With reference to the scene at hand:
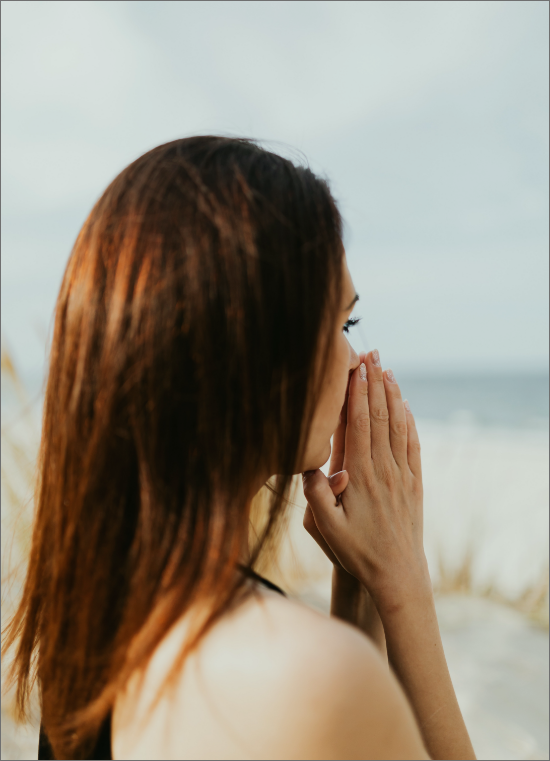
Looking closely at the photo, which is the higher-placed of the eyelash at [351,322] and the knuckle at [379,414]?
the eyelash at [351,322]

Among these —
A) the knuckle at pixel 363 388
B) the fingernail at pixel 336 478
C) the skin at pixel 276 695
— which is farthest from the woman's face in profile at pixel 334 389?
the knuckle at pixel 363 388

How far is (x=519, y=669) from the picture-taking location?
3652mm

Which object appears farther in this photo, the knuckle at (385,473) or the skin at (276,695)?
the knuckle at (385,473)

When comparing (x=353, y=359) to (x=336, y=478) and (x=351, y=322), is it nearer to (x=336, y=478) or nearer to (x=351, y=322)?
(x=351, y=322)

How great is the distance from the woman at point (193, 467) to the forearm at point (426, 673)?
1.73 ft

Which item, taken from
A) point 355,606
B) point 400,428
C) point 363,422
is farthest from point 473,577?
point 363,422

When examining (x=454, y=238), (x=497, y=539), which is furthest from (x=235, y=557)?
(x=454, y=238)

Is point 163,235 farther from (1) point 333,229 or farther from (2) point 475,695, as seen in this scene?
(2) point 475,695

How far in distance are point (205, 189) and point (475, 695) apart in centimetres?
379

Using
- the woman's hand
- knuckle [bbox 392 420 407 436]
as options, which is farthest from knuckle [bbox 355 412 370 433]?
knuckle [bbox 392 420 407 436]

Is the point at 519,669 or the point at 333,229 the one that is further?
the point at 519,669

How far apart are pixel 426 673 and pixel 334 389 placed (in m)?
0.74

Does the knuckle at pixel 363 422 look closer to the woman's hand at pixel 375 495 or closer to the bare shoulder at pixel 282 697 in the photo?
the woman's hand at pixel 375 495

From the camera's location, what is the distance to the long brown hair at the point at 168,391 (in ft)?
2.58
